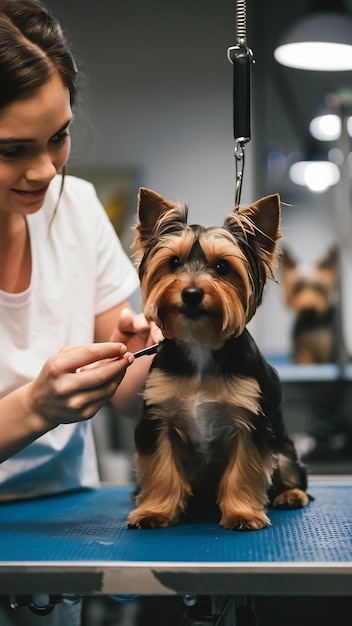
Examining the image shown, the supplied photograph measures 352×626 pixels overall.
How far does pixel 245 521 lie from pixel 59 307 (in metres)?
0.68

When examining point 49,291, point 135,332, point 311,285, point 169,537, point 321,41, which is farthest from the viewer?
point 311,285

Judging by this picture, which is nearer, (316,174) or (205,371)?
(205,371)

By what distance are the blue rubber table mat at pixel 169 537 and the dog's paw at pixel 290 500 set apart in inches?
0.8

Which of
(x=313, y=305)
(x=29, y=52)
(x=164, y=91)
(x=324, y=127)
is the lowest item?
(x=313, y=305)

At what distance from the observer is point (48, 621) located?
163 cm

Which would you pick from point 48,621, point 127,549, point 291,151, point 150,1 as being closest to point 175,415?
point 127,549

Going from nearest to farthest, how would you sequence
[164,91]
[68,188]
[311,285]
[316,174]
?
[68,188] < [164,91] < [311,285] < [316,174]

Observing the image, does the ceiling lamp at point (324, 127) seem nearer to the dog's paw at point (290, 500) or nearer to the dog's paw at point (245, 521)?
the dog's paw at point (290, 500)

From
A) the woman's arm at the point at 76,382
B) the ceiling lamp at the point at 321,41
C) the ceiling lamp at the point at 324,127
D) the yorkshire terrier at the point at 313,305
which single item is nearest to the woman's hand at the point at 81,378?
the woman's arm at the point at 76,382

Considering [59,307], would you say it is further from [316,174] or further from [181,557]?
[316,174]

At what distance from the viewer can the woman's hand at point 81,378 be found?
1.27 meters

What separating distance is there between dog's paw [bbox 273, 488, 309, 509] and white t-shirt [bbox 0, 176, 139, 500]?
0.50 metres

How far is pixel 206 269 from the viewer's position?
4.17 ft

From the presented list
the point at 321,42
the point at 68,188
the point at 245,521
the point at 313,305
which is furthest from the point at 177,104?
the point at 245,521
